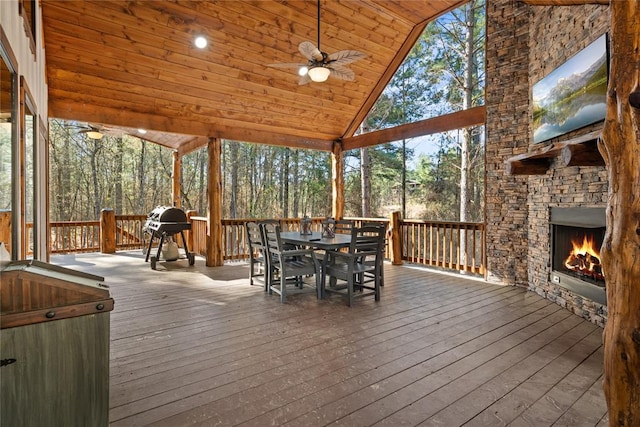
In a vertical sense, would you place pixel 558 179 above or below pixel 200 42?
below

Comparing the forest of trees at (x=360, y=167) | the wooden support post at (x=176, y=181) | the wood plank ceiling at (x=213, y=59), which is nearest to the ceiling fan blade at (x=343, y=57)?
the wood plank ceiling at (x=213, y=59)

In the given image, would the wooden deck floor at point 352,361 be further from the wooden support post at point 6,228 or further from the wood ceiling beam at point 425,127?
the wood ceiling beam at point 425,127

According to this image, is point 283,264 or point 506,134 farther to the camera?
point 506,134

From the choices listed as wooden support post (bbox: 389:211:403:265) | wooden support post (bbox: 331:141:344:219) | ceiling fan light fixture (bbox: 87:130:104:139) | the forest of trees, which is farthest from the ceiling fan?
the forest of trees

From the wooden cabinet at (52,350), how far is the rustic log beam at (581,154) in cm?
354

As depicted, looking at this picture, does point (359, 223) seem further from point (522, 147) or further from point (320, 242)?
point (522, 147)

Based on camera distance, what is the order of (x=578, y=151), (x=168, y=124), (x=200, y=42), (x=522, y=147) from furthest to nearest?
(x=168, y=124) < (x=200, y=42) < (x=522, y=147) < (x=578, y=151)

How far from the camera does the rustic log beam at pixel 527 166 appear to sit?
4.18m

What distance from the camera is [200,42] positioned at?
5.14 metres

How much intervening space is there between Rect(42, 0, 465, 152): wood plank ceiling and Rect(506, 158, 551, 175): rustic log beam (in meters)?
3.44

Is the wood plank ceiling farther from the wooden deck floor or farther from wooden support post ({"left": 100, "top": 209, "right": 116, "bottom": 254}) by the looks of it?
the wooden deck floor

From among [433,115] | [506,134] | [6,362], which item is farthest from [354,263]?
[433,115]

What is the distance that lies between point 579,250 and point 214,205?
5850mm

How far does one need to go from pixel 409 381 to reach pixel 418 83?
38.1ft
